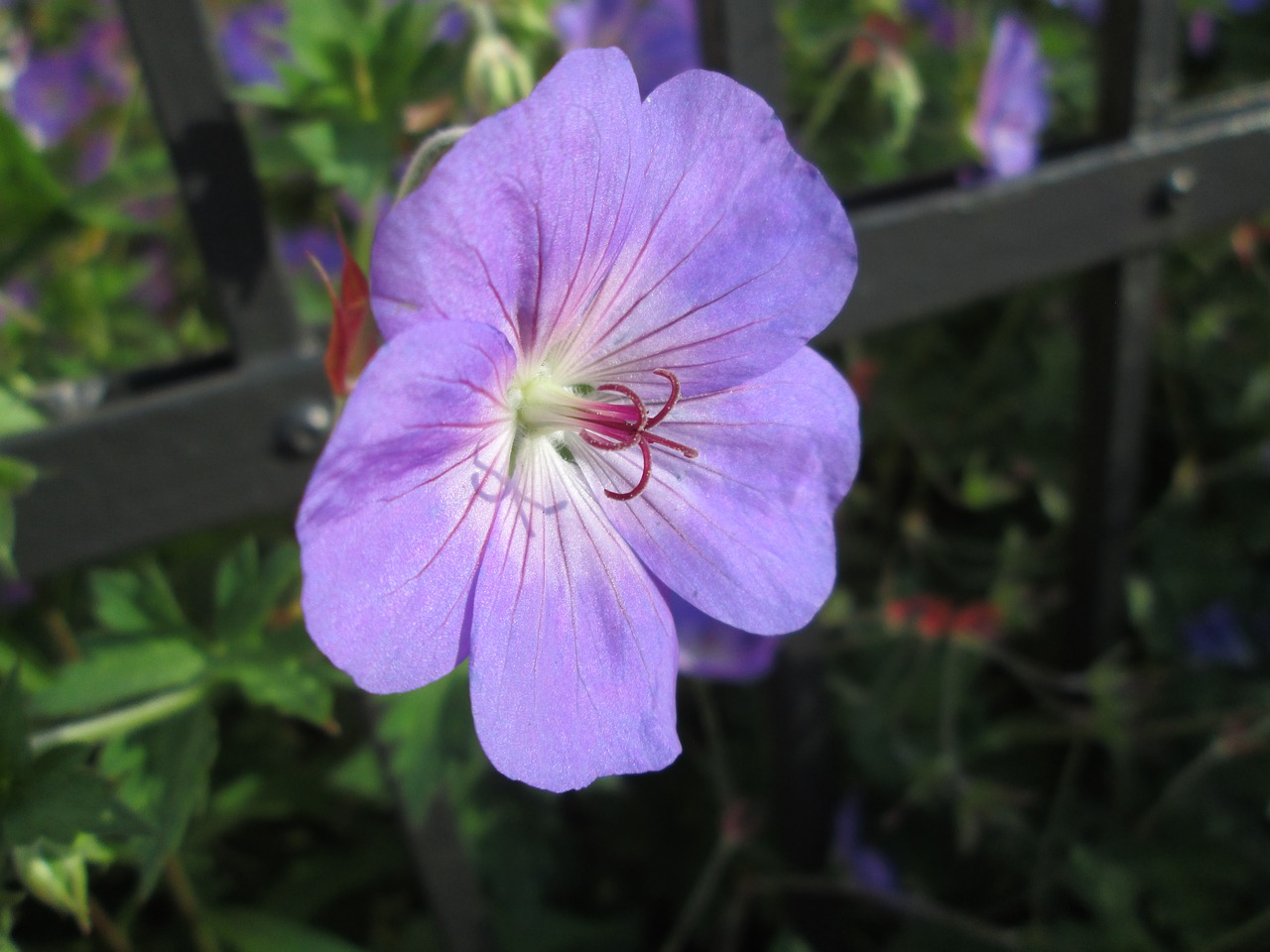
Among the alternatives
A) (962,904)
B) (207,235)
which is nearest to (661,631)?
(207,235)

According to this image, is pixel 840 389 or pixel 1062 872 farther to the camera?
pixel 1062 872

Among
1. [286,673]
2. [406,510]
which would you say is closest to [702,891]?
[286,673]

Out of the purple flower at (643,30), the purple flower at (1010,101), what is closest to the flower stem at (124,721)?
the purple flower at (643,30)

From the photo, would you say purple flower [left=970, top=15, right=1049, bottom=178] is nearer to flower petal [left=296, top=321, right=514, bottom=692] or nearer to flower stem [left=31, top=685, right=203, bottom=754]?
flower petal [left=296, top=321, right=514, bottom=692]

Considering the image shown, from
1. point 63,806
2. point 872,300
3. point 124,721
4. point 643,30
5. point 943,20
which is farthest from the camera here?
point 943,20

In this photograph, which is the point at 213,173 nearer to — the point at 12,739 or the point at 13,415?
the point at 13,415

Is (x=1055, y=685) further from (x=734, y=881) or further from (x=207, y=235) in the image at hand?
(x=207, y=235)

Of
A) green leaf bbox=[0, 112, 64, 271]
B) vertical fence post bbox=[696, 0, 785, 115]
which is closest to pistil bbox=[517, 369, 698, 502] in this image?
vertical fence post bbox=[696, 0, 785, 115]
